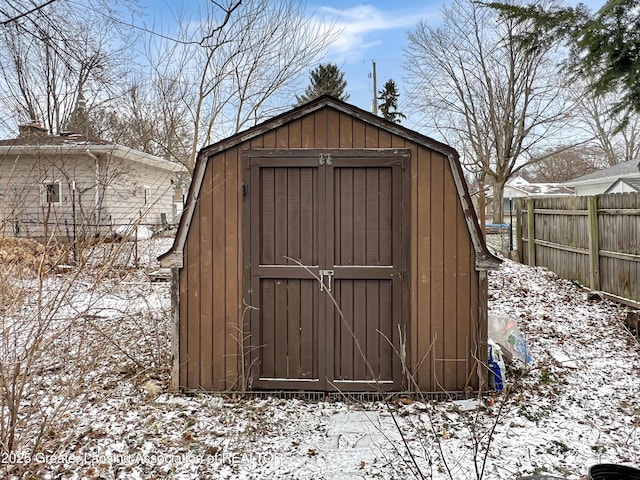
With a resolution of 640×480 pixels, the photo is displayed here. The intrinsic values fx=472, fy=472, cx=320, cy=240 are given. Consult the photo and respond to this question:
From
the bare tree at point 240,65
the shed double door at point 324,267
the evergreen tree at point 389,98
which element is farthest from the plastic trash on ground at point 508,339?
the evergreen tree at point 389,98

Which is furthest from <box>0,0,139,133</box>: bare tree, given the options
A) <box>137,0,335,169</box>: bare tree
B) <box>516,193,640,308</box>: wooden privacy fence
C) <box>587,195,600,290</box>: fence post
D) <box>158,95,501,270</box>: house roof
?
<box>587,195,600,290</box>: fence post

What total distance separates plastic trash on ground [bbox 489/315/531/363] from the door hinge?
2.67 metres

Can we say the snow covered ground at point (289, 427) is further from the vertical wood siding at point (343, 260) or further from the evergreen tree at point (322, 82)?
the evergreen tree at point (322, 82)

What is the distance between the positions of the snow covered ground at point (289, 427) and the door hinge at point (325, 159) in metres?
2.12

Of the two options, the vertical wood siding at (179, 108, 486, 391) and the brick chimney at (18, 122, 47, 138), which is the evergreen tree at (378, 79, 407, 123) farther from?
the vertical wood siding at (179, 108, 486, 391)

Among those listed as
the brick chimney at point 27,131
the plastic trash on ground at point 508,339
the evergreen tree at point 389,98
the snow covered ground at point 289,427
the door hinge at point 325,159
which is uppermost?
the evergreen tree at point 389,98

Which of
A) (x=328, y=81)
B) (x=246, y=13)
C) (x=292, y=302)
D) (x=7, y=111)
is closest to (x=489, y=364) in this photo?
(x=292, y=302)

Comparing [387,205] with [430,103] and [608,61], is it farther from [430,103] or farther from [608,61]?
[430,103]

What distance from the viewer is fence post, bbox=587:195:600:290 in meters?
8.15

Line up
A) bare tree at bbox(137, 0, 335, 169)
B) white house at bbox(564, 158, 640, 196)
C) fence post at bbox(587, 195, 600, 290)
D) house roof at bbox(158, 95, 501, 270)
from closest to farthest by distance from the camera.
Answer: house roof at bbox(158, 95, 501, 270)
fence post at bbox(587, 195, 600, 290)
bare tree at bbox(137, 0, 335, 169)
white house at bbox(564, 158, 640, 196)

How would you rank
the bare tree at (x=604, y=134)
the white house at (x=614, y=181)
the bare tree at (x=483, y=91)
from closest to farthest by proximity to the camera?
the white house at (x=614, y=181)
the bare tree at (x=483, y=91)
the bare tree at (x=604, y=134)

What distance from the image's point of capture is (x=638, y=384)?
15.5ft

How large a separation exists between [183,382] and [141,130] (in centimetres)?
1278

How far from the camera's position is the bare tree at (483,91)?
19547 mm
